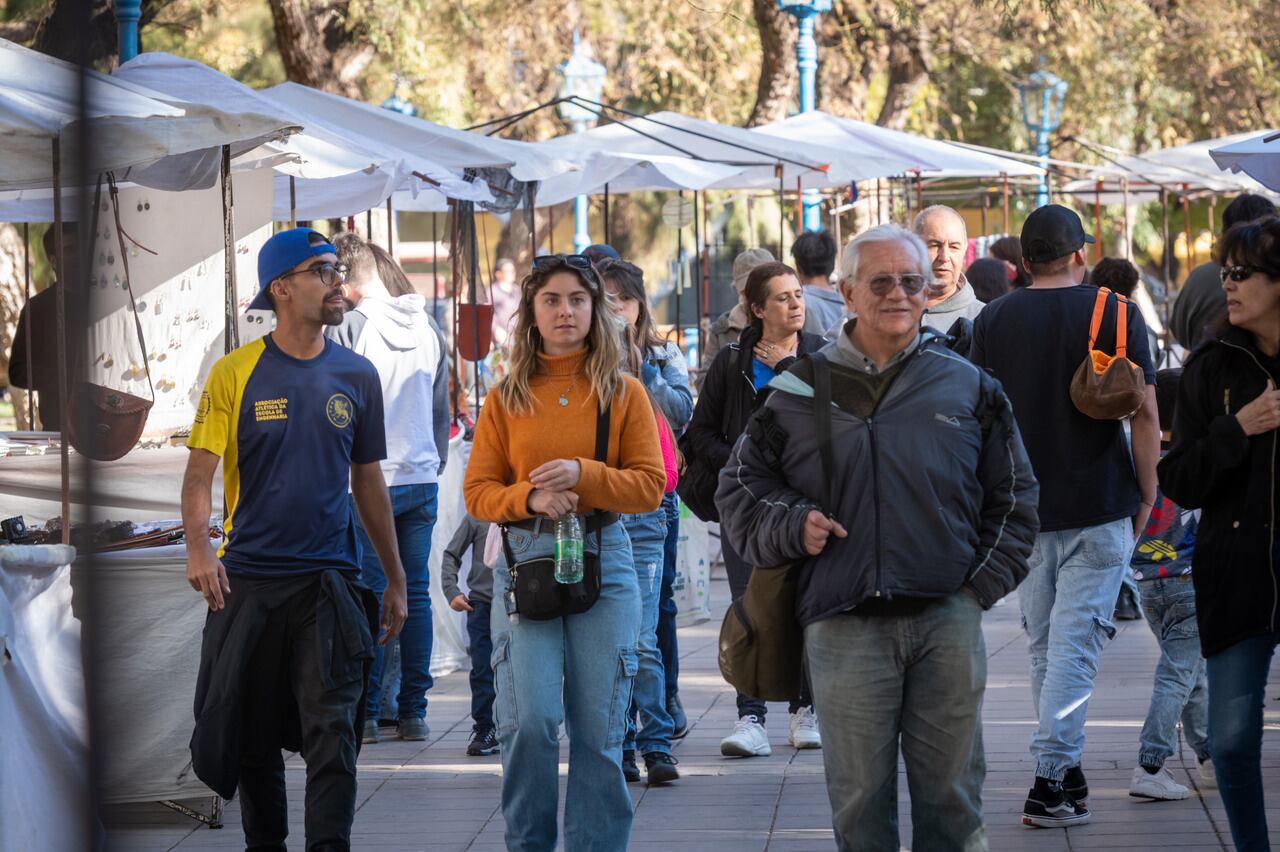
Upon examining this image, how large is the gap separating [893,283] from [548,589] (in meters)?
1.28

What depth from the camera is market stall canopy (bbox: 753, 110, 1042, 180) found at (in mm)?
12984

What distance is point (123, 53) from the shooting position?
8.88 meters

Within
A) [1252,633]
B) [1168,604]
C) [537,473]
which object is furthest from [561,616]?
[1168,604]

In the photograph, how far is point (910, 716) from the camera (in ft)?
13.2

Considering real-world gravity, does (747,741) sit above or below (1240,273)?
below

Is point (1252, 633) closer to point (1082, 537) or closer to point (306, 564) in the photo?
point (1082, 537)

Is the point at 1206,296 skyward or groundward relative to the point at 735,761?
skyward

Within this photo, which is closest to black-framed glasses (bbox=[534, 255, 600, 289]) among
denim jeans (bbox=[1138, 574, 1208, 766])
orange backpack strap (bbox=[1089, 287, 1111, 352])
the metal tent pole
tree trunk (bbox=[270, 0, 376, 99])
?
orange backpack strap (bbox=[1089, 287, 1111, 352])

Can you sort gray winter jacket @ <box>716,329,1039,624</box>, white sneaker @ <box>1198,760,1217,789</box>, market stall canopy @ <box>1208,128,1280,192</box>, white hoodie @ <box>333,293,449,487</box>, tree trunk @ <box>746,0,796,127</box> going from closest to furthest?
gray winter jacket @ <box>716,329,1039,624</box>, white sneaker @ <box>1198,760,1217,789</box>, market stall canopy @ <box>1208,128,1280,192</box>, white hoodie @ <box>333,293,449,487</box>, tree trunk @ <box>746,0,796,127</box>

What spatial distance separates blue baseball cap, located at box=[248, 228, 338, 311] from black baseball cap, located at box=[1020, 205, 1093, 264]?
2188 millimetres

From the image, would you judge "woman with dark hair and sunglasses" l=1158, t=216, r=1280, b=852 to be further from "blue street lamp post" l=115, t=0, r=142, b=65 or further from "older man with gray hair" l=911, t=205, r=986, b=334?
"blue street lamp post" l=115, t=0, r=142, b=65

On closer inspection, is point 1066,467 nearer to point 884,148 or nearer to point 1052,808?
point 1052,808

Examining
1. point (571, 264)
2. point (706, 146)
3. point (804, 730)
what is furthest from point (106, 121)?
point (706, 146)

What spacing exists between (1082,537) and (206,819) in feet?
10.2
